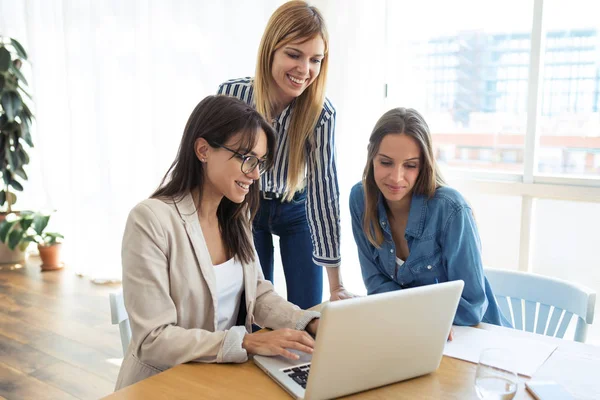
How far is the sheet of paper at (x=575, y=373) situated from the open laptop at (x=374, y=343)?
0.77ft

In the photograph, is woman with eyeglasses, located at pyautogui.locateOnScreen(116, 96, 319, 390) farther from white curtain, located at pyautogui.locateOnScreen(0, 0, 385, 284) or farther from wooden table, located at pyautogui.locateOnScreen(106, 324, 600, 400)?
white curtain, located at pyautogui.locateOnScreen(0, 0, 385, 284)

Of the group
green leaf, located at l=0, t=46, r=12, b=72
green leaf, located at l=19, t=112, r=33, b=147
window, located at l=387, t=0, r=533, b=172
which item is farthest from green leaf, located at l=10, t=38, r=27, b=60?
window, located at l=387, t=0, r=533, b=172

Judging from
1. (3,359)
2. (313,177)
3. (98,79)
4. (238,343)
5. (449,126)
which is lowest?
(3,359)

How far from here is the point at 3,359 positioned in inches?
114

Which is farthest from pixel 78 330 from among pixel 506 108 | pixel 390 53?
pixel 506 108

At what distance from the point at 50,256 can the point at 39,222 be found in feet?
0.89

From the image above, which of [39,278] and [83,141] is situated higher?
[83,141]

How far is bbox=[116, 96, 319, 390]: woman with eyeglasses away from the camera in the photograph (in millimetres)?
1264

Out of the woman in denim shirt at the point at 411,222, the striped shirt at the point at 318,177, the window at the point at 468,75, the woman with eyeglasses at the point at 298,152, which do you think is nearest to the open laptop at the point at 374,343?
the woman in denim shirt at the point at 411,222

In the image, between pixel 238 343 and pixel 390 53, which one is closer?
pixel 238 343

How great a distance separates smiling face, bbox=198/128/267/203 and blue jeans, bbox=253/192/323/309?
0.64 m

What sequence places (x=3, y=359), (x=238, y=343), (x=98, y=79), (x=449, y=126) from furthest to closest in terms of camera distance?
(x=98, y=79), (x=449, y=126), (x=3, y=359), (x=238, y=343)

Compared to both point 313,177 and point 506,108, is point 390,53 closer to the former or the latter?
point 506,108

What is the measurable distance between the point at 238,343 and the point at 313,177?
91cm
